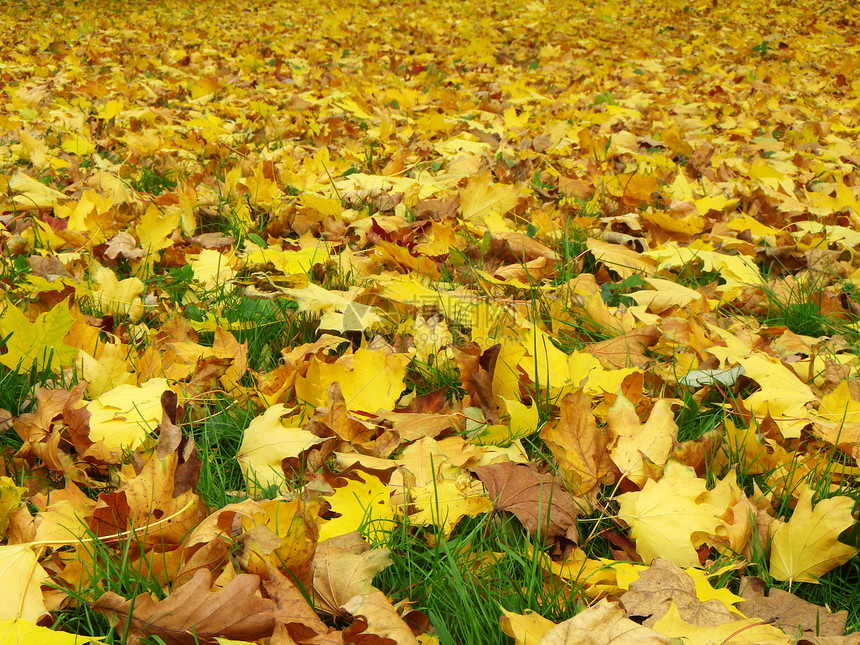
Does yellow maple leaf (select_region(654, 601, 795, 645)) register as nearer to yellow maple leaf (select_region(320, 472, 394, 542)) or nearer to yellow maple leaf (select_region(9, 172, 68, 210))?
yellow maple leaf (select_region(320, 472, 394, 542))

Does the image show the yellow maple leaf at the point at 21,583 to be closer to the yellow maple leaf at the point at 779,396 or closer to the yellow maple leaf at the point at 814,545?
the yellow maple leaf at the point at 814,545

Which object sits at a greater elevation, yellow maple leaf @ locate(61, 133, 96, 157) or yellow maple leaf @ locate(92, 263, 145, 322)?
yellow maple leaf @ locate(61, 133, 96, 157)

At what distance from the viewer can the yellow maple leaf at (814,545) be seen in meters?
1.10

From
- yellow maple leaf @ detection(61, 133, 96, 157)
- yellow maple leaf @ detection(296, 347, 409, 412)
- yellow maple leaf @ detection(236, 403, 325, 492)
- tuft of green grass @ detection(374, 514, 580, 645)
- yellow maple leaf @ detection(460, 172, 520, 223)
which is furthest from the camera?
yellow maple leaf @ detection(61, 133, 96, 157)

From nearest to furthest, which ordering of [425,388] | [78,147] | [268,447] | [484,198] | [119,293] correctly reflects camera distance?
[268,447]
[425,388]
[119,293]
[484,198]
[78,147]

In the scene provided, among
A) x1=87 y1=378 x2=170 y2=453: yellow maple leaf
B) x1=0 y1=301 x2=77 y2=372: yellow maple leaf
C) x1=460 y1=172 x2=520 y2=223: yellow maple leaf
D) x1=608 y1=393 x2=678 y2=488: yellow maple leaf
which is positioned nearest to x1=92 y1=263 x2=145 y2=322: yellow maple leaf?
x1=0 y1=301 x2=77 y2=372: yellow maple leaf

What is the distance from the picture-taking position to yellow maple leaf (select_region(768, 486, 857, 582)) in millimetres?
1098

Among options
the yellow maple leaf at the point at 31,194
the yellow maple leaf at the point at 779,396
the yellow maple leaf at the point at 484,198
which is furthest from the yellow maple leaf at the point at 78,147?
the yellow maple leaf at the point at 779,396

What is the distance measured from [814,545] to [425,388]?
82 centimetres

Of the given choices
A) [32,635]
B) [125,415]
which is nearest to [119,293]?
[125,415]

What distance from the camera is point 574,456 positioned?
127 cm

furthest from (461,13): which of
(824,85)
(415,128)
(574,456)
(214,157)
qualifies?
(574,456)

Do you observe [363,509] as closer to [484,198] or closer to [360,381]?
[360,381]

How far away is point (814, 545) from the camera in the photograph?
1.10m
